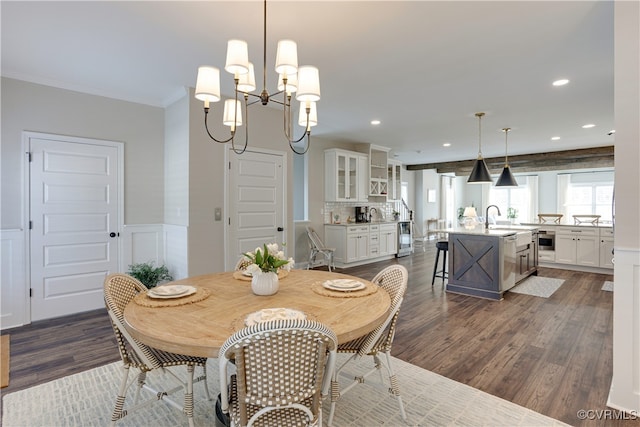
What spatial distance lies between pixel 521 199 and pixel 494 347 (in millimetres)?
9350

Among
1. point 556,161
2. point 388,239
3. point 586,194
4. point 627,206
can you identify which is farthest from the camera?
point 586,194

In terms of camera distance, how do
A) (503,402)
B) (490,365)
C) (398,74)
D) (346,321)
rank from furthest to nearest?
(398,74) < (490,365) < (503,402) < (346,321)

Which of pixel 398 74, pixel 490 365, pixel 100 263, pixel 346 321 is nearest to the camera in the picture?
pixel 346 321

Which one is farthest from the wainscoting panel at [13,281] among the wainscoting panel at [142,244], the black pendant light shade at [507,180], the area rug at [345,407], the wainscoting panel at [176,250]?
the black pendant light shade at [507,180]

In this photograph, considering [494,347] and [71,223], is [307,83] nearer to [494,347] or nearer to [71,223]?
[494,347]

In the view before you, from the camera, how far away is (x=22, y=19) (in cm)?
234

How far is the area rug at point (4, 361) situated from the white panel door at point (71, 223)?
0.50 m

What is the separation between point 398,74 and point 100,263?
13.1 ft

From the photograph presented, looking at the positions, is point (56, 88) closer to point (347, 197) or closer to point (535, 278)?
point (347, 197)

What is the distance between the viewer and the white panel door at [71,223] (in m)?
3.47

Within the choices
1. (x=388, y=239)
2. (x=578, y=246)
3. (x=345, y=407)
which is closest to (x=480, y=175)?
(x=388, y=239)

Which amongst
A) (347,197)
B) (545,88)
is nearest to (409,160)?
(347,197)

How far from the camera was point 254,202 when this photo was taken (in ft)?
14.0

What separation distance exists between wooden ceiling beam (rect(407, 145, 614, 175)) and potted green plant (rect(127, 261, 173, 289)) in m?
8.02
